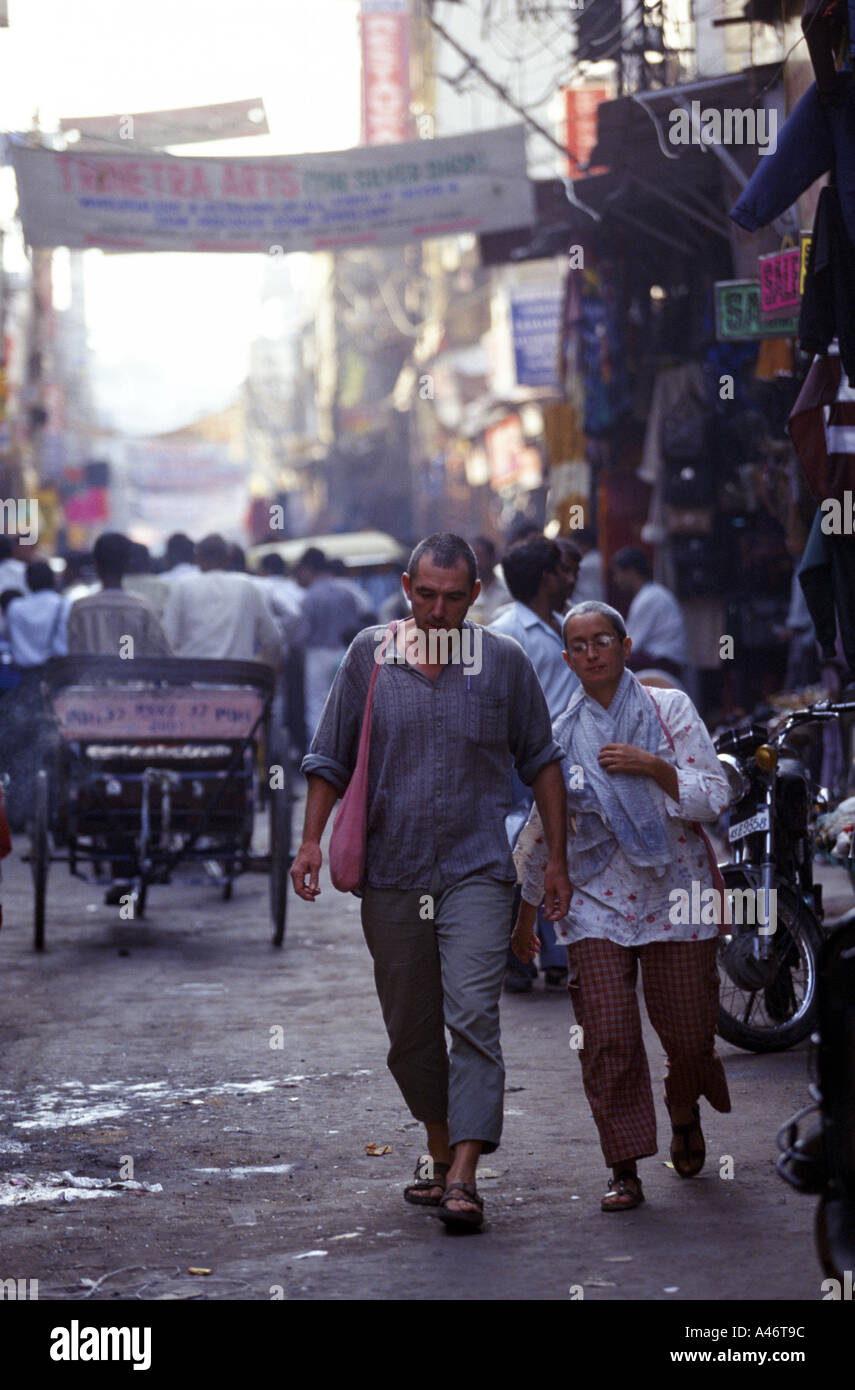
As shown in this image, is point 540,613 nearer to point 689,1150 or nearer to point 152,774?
point 152,774

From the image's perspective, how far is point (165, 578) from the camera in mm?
16406

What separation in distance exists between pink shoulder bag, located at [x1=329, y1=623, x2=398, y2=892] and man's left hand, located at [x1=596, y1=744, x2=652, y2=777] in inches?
25.5

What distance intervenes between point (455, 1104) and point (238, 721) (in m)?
4.97

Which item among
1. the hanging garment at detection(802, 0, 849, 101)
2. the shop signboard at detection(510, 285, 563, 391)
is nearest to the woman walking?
the hanging garment at detection(802, 0, 849, 101)

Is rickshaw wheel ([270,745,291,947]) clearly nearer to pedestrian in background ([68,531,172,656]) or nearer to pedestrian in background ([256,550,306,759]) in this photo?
pedestrian in background ([68,531,172,656])

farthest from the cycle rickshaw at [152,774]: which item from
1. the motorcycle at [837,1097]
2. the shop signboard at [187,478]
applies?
the shop signboard at [187,478]

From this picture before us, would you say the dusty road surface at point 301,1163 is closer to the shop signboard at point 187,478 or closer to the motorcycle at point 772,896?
the motorcycle at point 772,896

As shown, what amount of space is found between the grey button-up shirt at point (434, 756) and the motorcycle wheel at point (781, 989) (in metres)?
1.98

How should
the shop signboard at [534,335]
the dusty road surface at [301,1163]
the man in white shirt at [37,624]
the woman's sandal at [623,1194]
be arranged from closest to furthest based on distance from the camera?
the dusty road surface at [301,1163] → the woman's sandal at [623,1194] → the man in white shirt at [37,624] → the shop signboard at [534,335]

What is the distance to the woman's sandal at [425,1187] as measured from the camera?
207 inches

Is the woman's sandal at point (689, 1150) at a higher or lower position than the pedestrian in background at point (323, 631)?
lower

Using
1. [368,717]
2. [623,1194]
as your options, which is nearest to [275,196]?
[368,717]

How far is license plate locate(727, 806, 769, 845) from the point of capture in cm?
705

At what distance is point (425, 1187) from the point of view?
529cm
